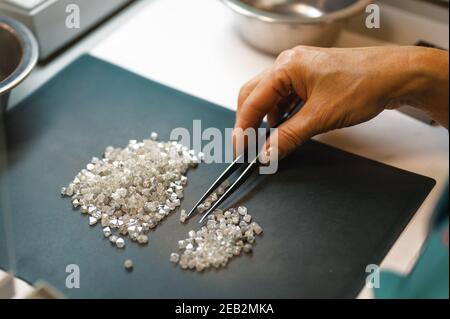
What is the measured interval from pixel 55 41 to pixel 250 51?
32 cm

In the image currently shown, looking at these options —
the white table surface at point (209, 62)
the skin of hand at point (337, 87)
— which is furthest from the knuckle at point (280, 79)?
the white table surface at point (209, 62)

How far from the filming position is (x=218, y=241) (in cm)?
69

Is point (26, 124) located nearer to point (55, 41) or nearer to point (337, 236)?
point (55, 41)

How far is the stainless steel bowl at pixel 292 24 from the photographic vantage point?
87 centimetres

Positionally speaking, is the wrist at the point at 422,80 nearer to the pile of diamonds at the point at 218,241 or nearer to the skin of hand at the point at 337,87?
the skin of hand at the point at 337,87

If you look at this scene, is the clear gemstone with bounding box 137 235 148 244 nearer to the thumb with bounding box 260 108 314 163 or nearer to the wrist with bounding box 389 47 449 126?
the thumb with bounding box 260 108 314 163

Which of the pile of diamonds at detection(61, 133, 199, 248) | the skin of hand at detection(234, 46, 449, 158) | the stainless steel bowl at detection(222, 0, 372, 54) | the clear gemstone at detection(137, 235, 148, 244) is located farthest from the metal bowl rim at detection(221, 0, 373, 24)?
the clear gemstone at detection(137, 235, 148, 244)

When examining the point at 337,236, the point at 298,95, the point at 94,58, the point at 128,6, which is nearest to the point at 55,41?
the point at 94,58

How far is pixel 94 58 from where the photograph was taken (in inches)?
38.1

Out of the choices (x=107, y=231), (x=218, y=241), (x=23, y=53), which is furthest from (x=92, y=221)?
(x=23, y=53)

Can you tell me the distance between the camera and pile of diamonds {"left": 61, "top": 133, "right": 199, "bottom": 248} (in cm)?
72

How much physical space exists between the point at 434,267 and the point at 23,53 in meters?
0.60

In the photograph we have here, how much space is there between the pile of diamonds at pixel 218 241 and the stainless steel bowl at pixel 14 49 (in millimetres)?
325
